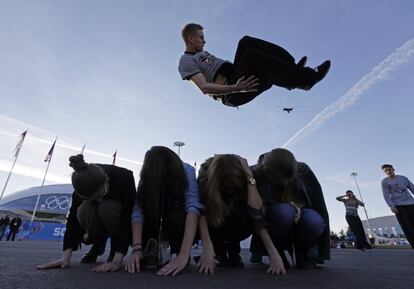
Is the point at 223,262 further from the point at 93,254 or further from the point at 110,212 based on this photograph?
the point at 93,254

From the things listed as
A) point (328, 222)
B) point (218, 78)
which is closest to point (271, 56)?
point (218, 78)

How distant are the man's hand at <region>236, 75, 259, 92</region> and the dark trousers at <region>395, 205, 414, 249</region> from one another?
13.0 feet

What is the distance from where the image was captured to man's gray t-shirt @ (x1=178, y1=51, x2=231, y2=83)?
2312 mm

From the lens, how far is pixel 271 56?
83.5 inches

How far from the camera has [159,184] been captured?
1746 millimetres

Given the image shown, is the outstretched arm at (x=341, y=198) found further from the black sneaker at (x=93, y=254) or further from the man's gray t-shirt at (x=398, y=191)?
the black sneaker at (x=93, y=254)

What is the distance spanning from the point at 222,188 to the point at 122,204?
673 millimetres

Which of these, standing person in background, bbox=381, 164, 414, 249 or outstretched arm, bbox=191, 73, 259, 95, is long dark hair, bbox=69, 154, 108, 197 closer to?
outstretched arm, bbox=191, 73, 259, 95

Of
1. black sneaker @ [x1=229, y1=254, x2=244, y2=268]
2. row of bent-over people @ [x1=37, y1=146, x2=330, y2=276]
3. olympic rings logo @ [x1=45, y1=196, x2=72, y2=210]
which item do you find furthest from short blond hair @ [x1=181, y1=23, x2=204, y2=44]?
olympic rings logo @ [x1=45, y1=196, x2=72, y2=210]

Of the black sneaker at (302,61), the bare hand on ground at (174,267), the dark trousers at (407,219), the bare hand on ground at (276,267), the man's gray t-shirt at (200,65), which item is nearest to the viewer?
the bare hand on ground at (174,267)

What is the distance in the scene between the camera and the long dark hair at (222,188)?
171cm

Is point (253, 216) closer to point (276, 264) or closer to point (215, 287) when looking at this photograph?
point (276, 264)

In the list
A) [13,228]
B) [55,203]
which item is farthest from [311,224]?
[55,203]

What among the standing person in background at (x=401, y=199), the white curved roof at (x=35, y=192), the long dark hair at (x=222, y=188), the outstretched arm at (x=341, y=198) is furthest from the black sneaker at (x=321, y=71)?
the white curved roof at (x=35, y=192)
